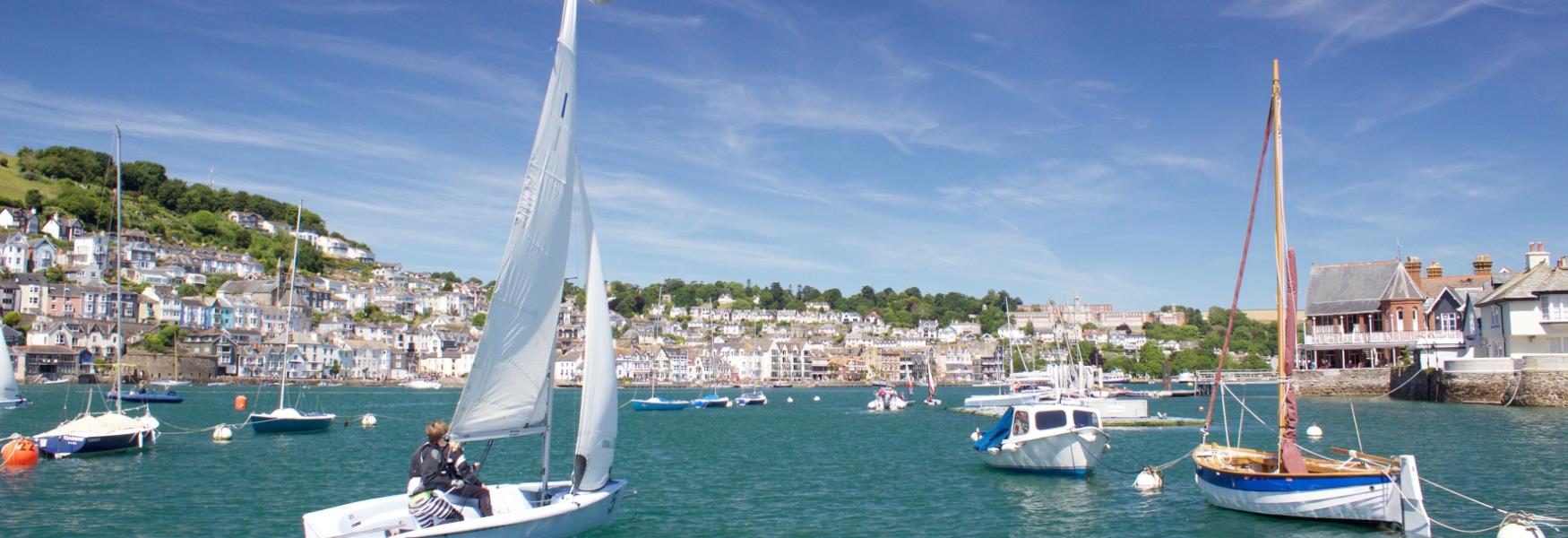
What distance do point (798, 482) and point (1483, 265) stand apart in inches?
2926

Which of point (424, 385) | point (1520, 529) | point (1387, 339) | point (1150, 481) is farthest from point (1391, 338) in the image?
point (424, 385)

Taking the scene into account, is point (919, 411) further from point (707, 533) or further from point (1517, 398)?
point (707, 533)

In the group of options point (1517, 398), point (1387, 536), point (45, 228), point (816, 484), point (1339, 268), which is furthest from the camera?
point (45, 228)

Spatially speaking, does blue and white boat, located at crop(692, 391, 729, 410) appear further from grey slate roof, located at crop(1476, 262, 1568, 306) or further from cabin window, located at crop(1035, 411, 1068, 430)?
cabin window, located at crop(1035, 411, 1068, 430)

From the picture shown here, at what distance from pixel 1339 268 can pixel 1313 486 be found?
68380mm

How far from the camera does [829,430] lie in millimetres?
58188

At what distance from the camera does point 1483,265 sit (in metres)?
81.7

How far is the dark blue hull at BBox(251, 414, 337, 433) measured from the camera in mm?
52125

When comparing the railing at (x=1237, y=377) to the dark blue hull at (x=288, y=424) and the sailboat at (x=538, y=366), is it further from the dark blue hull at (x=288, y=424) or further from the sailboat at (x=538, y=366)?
the sailboat at (x=538, y=366)

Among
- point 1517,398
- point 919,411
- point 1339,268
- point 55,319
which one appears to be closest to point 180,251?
point 55,319

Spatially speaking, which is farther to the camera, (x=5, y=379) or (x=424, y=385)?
(x=424, y=385)

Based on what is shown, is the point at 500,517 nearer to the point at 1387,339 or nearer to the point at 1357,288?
the point at 1387,339

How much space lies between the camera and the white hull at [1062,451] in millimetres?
30578

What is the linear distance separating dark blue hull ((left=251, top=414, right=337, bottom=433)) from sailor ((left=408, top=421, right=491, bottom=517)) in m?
40.1
